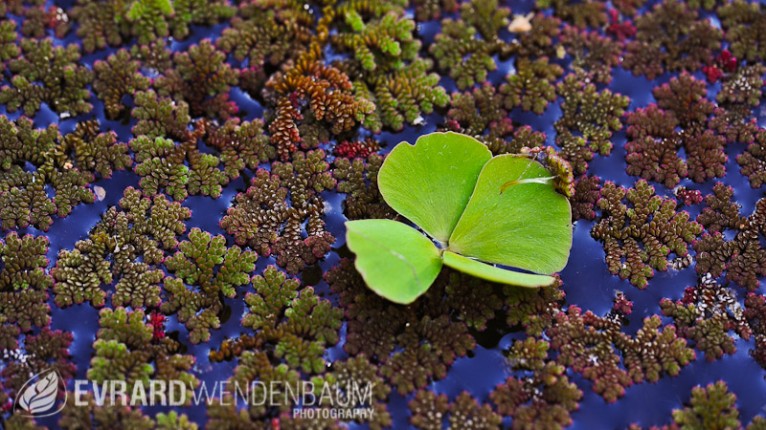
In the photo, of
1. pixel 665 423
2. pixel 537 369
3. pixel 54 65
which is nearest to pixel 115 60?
pixel 54 65

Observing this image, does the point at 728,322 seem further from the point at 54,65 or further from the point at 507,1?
the point at 54,65

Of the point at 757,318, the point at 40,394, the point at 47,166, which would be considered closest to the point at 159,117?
the point at 47,166

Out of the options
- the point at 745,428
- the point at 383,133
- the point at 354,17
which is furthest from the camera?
the point at 354,17

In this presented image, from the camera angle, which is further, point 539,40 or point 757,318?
point 539,40

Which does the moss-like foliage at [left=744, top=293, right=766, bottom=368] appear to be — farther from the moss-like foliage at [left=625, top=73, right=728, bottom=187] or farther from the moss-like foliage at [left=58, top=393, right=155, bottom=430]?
the moss-like foliage at [left=58, top=393, right=155, bottom=430]

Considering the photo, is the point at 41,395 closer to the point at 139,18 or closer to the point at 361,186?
the point at 361,186

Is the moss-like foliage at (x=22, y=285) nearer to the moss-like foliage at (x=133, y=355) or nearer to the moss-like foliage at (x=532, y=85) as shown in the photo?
the moss-like foliage at (x=133, y=355)
